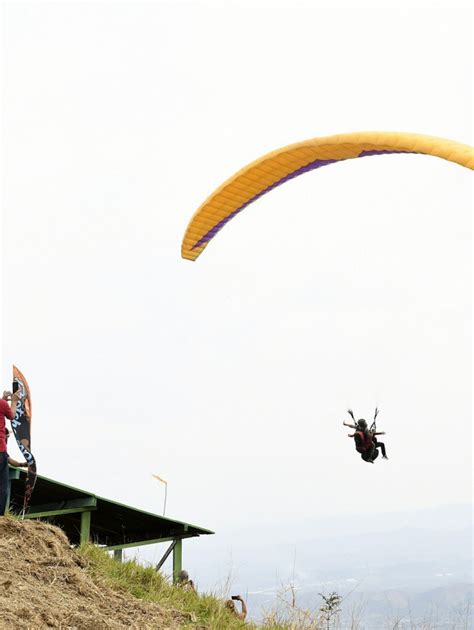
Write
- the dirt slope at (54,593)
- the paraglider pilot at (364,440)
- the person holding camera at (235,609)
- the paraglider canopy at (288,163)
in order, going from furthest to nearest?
the paraglider pilot at (364,440)
the person holding camera at (235,609)
the paraglider canopy at (288,163)
the dirt slope at (54,593)

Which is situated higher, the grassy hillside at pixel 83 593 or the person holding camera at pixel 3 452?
the person holding camera at pixel 3 452

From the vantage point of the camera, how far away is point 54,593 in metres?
8.28

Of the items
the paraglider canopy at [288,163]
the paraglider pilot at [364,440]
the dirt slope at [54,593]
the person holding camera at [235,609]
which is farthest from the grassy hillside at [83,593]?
the paraglider canopy at [288,163]

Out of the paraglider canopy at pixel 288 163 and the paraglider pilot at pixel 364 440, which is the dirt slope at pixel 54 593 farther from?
the paraglider canopy at pixel 288 163

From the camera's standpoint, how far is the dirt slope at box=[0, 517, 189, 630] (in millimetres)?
7508

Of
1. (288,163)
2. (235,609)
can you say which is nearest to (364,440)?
(235,609)

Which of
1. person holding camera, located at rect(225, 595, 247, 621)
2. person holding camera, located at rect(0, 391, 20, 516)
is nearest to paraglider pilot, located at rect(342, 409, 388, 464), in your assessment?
person holding camera, located at rect(225, 595, 247, 621)

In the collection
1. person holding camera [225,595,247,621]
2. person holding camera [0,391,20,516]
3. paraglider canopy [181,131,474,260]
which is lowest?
person holding camera [225,595,247,621]

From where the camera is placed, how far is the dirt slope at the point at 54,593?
7508mm

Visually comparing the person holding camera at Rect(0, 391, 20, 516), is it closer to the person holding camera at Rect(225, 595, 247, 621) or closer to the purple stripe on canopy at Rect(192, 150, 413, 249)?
the person holding camera at Rect(225, 595, 247, 621)

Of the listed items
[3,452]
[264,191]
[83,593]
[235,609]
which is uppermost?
[264,191]

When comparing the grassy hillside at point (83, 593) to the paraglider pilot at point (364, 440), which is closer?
the grassy hillside at point (83, 593)

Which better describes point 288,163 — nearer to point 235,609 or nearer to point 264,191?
point 264,191

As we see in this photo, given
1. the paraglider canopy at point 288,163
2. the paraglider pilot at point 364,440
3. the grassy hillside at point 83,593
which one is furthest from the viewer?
the paraglider pilot at point 364,440
